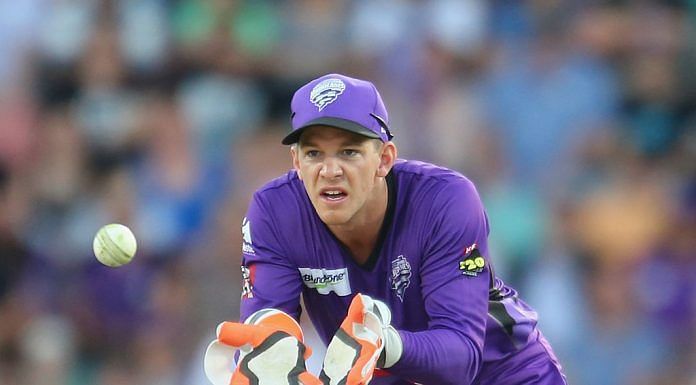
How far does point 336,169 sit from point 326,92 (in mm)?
293

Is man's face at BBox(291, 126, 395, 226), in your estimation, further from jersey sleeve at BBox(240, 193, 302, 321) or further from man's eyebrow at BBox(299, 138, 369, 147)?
jersey sleeve at BBox(240, 193, 302, 321)

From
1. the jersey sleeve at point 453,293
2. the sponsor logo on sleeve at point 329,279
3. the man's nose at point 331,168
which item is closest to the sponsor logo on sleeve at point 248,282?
the sponsor logo on sleeve at point 329,279

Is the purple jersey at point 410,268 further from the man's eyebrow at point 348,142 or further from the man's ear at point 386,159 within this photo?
the man's eyebrow at point 348,142

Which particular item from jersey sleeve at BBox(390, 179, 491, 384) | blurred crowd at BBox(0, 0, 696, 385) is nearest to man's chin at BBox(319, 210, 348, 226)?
jersey sleeve at BBox(390, 179, 491, 384)

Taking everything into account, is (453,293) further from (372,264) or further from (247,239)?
(247,239)

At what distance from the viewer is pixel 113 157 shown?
9945 millimetres

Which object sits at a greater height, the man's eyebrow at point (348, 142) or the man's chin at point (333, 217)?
the man's eyebrow at point (348, 142)

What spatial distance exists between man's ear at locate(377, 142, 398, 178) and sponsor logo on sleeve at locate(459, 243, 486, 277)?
0.45 m

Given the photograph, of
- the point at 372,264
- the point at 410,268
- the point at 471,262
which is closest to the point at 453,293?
the point at 471,262

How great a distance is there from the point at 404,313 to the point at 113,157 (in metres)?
5.29

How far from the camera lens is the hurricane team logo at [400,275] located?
16.6 feet

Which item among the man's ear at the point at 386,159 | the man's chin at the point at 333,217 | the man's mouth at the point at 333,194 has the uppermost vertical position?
the man's ear at the point at 386,159

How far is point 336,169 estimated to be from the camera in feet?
15.6

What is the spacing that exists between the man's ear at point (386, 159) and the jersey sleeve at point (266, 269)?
1.61 feet
